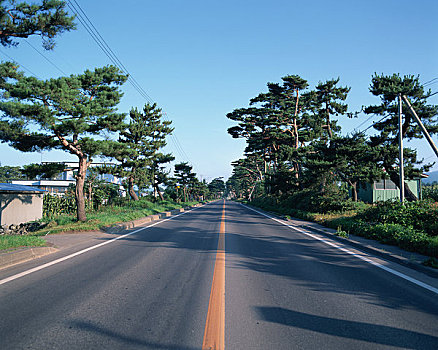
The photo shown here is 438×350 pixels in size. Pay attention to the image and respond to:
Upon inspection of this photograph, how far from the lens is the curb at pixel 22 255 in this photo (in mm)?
6556

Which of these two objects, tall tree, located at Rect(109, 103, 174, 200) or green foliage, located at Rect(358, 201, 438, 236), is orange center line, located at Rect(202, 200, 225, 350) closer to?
green foliage, located at Rect(358, 201, 438, 236)

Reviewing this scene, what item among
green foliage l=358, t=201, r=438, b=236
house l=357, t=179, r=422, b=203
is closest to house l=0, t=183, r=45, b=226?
green foliage l=358, t=201, r=438, b=236

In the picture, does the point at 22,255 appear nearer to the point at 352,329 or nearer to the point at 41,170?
the point at 352,329

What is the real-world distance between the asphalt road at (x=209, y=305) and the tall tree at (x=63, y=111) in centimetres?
705

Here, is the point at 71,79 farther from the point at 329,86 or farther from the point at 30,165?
the point at 329,86

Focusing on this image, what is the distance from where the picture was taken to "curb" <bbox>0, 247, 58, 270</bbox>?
21.5ft

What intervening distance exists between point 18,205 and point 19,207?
0.13m

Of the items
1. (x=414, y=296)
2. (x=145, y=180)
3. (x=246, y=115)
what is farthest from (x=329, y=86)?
(x=414, y=296)

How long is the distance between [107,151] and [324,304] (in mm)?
13216

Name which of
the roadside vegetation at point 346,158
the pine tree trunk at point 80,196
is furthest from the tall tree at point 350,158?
the pine tree trunk at point 80,196

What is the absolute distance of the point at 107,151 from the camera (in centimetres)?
1504

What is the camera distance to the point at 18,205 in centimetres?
1773

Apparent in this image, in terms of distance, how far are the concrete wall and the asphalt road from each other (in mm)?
12679

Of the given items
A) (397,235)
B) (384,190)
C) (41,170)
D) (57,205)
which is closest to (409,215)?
(397,235)
